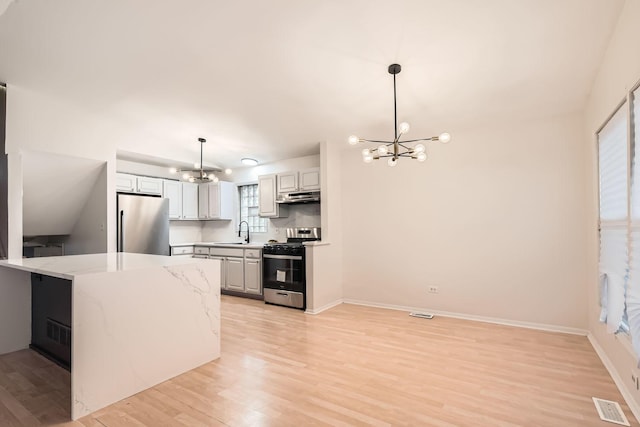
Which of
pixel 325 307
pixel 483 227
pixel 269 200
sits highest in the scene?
pixel 269 200

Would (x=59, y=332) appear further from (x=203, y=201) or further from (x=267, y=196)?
(x=203, y=201)

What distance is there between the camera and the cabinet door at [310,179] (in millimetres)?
5029

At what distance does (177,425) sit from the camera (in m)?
1.87

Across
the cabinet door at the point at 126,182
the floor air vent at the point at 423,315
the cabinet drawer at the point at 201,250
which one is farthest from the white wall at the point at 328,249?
the cabinet door at the point at 126,182

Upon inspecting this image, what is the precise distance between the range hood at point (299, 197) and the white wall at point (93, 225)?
2.66 m

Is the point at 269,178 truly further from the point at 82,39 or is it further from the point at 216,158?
the point at 82,39

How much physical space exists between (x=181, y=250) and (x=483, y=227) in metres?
5.26

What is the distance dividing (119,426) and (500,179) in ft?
14.5

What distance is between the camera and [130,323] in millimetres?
2260

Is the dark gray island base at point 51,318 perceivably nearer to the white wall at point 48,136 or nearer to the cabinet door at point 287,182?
the white wall at point 48,136

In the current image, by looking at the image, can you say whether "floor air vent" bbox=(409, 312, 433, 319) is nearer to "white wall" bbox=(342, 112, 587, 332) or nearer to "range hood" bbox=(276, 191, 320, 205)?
"white wall" bbox=(342, 112, 587, 332)

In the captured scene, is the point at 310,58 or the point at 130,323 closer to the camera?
the point at 130,323

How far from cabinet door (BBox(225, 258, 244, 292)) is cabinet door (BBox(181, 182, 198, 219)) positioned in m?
1.57

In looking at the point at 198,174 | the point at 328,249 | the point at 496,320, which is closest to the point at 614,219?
the point at 496,320
